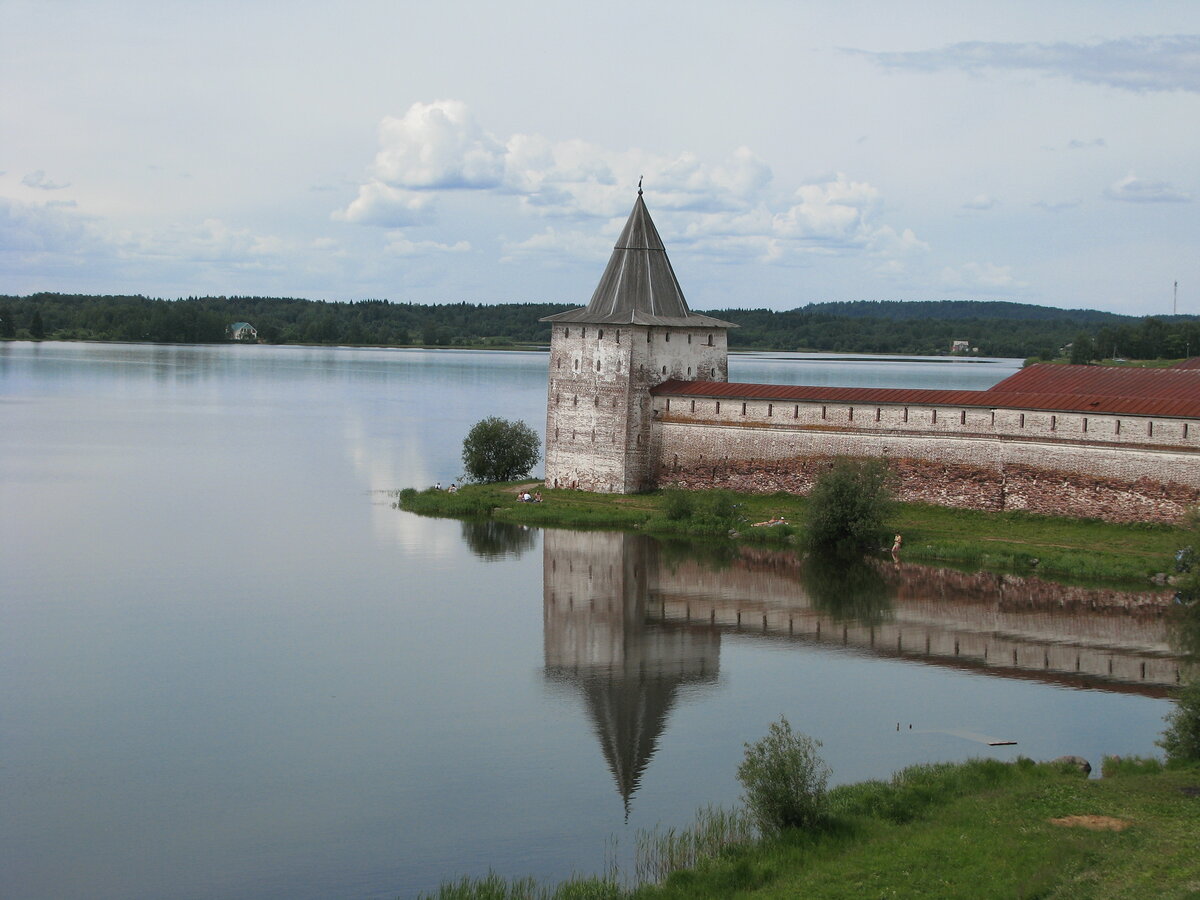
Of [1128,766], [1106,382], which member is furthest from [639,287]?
[1128,766]

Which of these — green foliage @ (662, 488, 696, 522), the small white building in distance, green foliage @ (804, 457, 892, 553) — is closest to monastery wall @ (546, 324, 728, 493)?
green foliage @ (662, 488, 696, 522)

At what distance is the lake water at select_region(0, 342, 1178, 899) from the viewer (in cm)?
1205

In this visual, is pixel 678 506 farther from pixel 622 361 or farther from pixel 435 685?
pixel 435 685

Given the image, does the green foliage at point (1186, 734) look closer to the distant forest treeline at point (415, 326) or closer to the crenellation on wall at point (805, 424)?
the crenellation on wall at point (805, 424)

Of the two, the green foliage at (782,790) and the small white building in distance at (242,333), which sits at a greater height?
the small white building in distance at (242,333)

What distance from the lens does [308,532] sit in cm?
2669

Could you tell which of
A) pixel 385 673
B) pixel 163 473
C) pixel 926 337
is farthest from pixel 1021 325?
pixel 385 673

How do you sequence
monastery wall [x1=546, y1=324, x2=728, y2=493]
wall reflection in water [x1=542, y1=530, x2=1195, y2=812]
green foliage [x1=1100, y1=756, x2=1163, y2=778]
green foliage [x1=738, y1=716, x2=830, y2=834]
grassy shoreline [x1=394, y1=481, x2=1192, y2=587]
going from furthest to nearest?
1. monastery wall [x1=546, y1=324, x2=728, y2=493]
2. grassy shoreline [x1=394, y1=481, x2=1192, y2=587]
3. wall reflection in water [x1=542, y1=530, x2=1195, y2=812]
4. green foliage [x1=1100, y1=756, x2=1163, y2=778]
5. green foliage [x1=738, y1=716, x2=830, y2=834]

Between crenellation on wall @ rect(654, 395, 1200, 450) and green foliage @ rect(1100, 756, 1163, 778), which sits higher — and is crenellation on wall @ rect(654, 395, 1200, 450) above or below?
above

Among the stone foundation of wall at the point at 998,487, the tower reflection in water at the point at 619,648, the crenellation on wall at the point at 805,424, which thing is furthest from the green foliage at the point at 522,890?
the crenellation on wall at the point at 805,424

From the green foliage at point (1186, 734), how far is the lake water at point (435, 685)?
88cm

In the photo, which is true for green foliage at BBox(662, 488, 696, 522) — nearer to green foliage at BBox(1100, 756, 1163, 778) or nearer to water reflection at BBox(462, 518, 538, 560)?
water reflection at BBox(462, 518, 538, 560)

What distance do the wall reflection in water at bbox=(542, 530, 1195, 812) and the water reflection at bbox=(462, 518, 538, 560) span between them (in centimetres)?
108

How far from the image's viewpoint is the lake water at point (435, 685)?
1205cm
